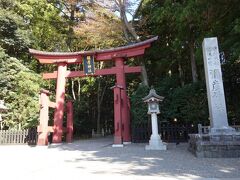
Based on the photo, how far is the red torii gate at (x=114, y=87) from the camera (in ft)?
41.3

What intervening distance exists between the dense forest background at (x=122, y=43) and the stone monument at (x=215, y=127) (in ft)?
3.02

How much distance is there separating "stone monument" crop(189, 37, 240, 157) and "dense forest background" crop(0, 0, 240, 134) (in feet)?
3.02

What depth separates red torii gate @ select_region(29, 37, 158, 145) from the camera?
41.3 ft

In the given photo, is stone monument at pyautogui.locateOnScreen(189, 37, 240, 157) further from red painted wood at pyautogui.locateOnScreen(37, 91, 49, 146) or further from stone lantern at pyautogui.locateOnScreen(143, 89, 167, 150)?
red painted wood at pyautogui.locateOnScreen(37, 91, 49, 146)

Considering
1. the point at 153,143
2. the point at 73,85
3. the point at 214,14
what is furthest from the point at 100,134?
the point at 214,14

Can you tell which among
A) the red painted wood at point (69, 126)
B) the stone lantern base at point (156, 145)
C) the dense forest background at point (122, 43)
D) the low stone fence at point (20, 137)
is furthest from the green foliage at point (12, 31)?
the stone lantern base at point (156, 145)

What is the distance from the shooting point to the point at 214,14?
10680mm

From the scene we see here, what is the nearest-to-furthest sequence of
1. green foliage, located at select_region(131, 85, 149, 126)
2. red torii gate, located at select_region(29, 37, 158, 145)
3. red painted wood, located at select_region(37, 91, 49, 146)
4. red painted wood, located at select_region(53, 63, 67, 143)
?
1. red torii gate, located at select_region(29, 37, 158, 145)
2. red painted wood, located at select_region(37, 91, 49, 146)
3. red painted wood, located at select_region(53, 63, 67, 143)
4. green foliage, located at select_region(131, 85, 149, 126)

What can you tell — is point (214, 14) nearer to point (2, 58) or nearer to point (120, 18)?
point (120, 18)

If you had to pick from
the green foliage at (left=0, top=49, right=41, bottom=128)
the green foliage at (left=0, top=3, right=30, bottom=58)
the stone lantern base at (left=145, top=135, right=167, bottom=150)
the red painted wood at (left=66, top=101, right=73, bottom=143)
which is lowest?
the stone lantern base at (left=145, top=135, right=167, bottom=150)

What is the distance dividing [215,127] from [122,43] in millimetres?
12393

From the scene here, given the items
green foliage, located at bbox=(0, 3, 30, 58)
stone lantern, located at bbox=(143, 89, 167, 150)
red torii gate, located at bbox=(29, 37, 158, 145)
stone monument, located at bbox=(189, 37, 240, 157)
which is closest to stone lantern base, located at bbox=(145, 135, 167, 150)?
stone lantern, located at bbox=(143, 89, 167, 150)

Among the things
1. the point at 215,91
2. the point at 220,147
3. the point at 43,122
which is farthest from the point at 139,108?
the point at 220,147

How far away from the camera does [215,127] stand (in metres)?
8.82
